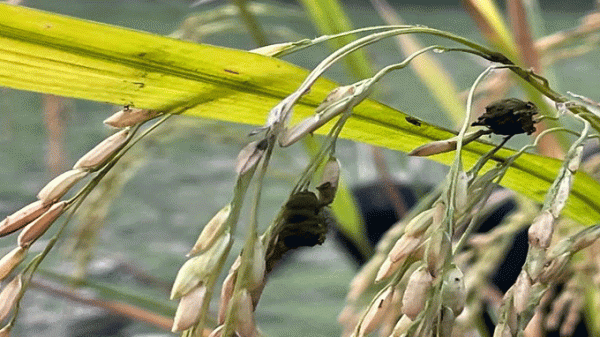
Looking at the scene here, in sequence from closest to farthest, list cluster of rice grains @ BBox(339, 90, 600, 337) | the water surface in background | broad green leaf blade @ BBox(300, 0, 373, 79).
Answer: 1. cluster of rice grains @ BBox(339, 90, 600, 337)
2. broad green leaf blade @ BBox(300, 0, 373, 79)
3. the water surface in background

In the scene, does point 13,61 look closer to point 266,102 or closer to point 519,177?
point 266,102

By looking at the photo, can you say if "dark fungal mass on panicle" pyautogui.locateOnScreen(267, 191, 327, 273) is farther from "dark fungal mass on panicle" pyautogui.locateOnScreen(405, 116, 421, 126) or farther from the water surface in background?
the water surface in background

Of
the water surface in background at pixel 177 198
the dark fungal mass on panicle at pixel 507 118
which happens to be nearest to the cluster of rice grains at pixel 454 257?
the dark fungal mass on panicle at pixel 507 118

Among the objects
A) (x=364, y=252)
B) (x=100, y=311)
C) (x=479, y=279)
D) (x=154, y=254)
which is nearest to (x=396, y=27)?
(x=479, y=279)

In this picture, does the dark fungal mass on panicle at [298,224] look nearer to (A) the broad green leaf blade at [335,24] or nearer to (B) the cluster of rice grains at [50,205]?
(B) the cluster of rice grains at [50,205]

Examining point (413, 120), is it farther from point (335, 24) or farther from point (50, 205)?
point (335, 24)

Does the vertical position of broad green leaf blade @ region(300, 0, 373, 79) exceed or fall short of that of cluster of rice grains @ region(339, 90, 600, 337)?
it exceeds it

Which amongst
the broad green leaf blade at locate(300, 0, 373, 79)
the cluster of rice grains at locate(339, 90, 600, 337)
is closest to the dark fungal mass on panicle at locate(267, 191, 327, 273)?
the cluster of rice grains at locate(339, 90, 600, 337)

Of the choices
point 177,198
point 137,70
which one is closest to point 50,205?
point 137,70
